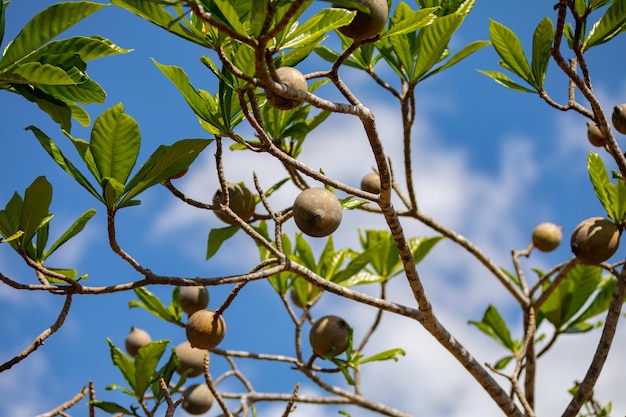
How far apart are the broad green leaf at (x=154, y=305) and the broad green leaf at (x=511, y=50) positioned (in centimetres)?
169

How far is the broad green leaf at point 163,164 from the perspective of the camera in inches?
74.4

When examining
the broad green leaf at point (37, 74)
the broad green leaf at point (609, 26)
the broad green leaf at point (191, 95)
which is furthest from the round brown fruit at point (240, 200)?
the broad green leaf at point (609, 26)

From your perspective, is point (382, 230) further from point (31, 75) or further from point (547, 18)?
point (31, 75)

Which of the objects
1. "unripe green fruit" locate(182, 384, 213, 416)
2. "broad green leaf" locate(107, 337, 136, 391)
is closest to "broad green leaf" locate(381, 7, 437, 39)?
"broad green leaf" locate(107, 337, 136, 391)

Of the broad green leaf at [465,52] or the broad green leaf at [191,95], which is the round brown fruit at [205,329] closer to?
the broad green leaf at [191,95]

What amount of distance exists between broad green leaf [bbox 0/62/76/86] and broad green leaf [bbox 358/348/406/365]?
154 centimetres

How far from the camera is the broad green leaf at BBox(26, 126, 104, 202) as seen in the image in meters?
1.88

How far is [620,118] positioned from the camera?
251 cm

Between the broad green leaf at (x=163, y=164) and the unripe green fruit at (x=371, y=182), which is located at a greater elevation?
the unripe green fruit at (x=371, y=182)

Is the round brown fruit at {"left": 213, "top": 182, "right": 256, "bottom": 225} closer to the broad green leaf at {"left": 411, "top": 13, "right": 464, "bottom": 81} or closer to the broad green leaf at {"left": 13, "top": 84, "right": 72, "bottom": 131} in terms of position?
the broad green leaf at {"left": 13, "top": 84, "right": 72, "bottom": 131}

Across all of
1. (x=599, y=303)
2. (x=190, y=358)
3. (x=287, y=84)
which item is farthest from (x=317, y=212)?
(x=599, y=303)

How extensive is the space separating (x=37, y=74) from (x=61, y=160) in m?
0.25

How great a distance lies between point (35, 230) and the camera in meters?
1.97

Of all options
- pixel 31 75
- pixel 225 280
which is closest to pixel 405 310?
pixel 225 280
